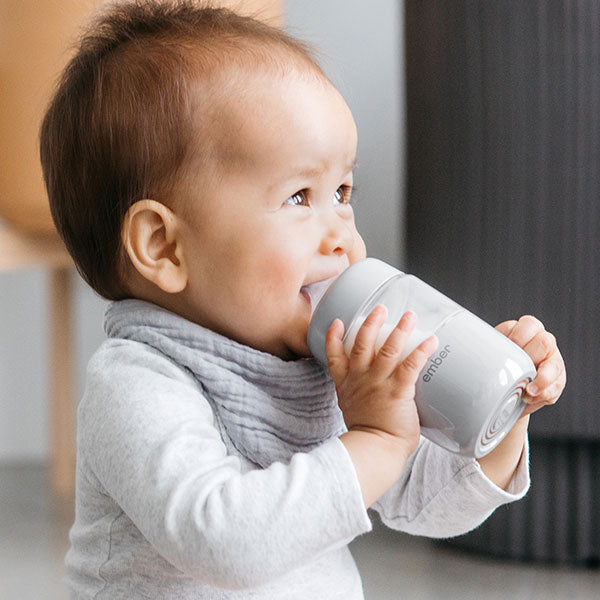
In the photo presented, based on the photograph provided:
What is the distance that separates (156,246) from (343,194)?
0.15m

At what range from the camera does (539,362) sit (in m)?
0.67

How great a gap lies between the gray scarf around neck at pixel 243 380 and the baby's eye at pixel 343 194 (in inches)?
5.0

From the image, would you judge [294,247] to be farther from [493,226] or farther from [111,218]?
[493,226]

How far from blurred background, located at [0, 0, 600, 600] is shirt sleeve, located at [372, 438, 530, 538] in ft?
1.35

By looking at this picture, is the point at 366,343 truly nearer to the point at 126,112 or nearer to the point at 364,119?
the point at 126,112

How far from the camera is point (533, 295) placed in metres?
1.15

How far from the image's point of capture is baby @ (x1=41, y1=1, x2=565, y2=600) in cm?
61

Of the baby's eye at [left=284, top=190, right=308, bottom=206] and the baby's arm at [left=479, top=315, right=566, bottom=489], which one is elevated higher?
the baby's eye at [left=284, top=190, right=308, bottom=206]

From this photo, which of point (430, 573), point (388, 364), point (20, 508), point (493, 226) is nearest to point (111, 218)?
→ point (388, 364)

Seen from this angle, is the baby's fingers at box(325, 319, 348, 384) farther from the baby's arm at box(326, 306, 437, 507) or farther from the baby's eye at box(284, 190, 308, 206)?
the baby's eye at box(284, 190, 308, 206)

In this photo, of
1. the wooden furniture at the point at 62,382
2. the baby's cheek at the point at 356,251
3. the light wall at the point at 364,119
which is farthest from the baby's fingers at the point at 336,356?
the wooden furniture at the point at 62,382

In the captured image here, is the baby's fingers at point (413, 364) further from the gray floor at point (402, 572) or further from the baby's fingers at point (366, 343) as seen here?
the gray floor at point (402, 572)

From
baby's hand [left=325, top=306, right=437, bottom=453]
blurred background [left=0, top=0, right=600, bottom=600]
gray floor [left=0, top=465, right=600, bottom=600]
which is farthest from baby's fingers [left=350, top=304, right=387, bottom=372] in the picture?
gray floor [left=0, top=465, right=600, bottom=600]

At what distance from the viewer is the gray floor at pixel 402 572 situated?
3.82 ft
